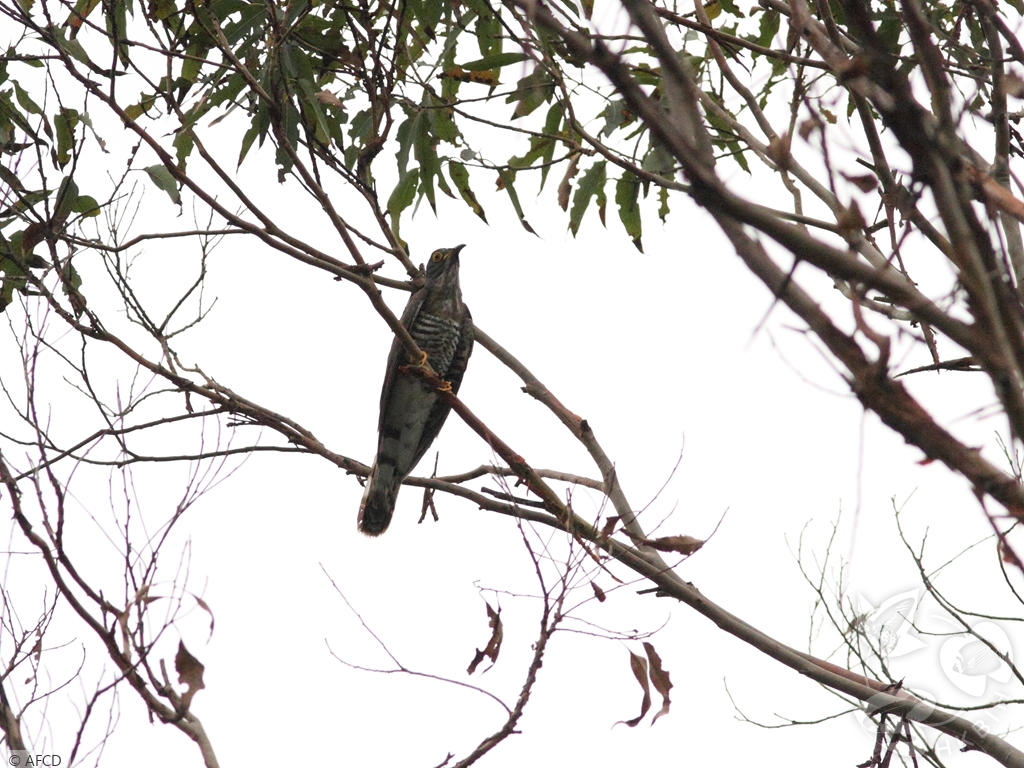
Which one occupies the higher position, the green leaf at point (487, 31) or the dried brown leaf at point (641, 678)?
the green leaf at point (487, 31)

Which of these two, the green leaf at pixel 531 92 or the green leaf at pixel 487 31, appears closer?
the green leaf at pixel 531 92

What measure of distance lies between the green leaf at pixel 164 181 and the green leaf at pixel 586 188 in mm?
1444

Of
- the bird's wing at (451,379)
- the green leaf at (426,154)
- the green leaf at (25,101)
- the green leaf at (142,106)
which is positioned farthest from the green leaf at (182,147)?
the bird's wing at (451,379)

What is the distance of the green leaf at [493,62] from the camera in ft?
12.7

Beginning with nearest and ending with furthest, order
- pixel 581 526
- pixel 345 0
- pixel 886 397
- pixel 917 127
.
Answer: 1. pixel 917 127
2. pixel 886 397
3. pixel 581 526
4. pixel 345 0

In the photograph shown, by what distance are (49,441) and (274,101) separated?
1.20 m

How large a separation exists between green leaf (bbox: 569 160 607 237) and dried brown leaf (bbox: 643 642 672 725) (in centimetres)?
176

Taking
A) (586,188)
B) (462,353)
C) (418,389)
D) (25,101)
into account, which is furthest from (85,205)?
(462,353)

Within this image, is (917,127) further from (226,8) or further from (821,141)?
(226,8)

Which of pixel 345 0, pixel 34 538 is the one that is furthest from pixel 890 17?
pixel 34 538

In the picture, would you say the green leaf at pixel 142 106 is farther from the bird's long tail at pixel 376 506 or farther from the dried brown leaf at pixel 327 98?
the bird's long tail at pixel 376 506

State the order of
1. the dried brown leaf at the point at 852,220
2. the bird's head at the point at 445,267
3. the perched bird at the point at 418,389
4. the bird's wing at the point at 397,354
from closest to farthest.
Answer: the dried brown leaf at the point at 852,220 < the bird's wing at the point at 397,354 < the perched bird at the point at 418,389 < the bird's head at the point at 445,267

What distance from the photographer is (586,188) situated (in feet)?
13.7

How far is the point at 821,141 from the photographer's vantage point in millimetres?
1254
